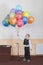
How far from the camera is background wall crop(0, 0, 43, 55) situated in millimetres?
6578

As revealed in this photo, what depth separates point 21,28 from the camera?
6699mm

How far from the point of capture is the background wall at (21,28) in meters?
6.58

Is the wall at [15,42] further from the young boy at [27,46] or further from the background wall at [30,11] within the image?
the young boy at [27,46]

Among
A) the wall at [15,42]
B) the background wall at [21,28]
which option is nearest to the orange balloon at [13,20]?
the background wall at [21,28]

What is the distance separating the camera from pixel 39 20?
6.71 metres

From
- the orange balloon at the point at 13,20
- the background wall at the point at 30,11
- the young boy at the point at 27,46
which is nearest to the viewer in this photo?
the orange balloon at the point at 13,20

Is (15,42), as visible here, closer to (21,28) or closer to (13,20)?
(21,28)

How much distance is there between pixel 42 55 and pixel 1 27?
5.50ft

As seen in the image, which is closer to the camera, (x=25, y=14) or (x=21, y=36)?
(x=25, y=14)

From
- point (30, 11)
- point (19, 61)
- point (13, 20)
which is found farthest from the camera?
point (30, 11)

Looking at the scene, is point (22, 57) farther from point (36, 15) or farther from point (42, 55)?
point (36, 15)

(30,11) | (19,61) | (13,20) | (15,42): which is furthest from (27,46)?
(30,11)

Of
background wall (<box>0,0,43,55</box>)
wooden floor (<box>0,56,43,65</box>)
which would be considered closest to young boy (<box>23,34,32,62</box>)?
wooden floor (<box>0,56,43,65</box>)

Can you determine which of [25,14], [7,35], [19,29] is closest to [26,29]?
[19,29]
